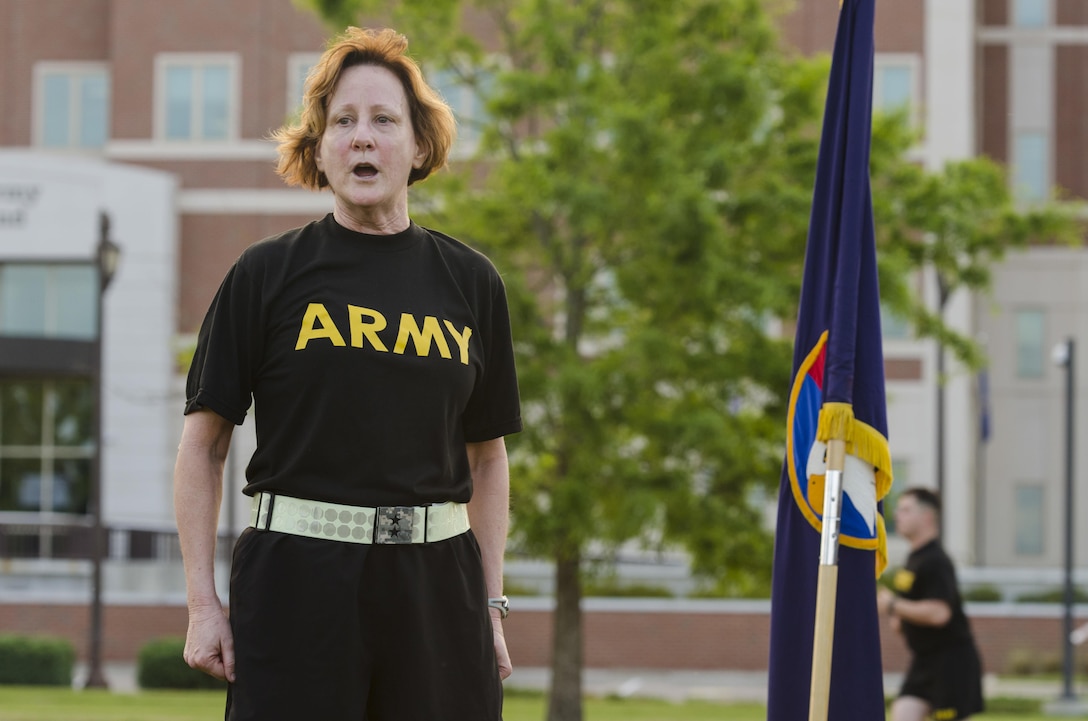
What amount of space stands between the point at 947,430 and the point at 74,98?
2222 centimetres

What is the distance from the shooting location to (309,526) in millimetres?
3342

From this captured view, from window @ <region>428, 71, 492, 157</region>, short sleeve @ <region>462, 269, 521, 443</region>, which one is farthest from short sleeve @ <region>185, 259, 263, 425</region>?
window @ <region>428, 71, 492, 157</region>

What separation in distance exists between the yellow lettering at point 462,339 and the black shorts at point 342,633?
0.42 meters

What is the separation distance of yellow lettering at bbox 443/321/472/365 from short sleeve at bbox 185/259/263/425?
412 millimetres

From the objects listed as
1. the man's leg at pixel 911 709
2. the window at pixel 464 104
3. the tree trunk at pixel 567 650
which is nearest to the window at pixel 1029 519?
the window at pixel 464 104

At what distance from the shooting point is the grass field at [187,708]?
15.2 meters

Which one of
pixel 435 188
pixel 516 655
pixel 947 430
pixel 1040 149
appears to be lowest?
pixel 516 655

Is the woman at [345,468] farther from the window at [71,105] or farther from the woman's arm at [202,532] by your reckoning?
the window at [71,105]

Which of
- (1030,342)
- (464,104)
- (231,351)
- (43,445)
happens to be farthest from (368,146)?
(1030,342)

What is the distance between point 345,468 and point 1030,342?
41686mm

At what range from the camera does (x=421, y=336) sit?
3.43 m

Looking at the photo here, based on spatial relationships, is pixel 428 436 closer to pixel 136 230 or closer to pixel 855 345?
pixel 855 345

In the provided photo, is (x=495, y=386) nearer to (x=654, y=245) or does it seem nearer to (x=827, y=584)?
(x=827, y=584)

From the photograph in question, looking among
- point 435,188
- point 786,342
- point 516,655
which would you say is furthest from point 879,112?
point 516,655
